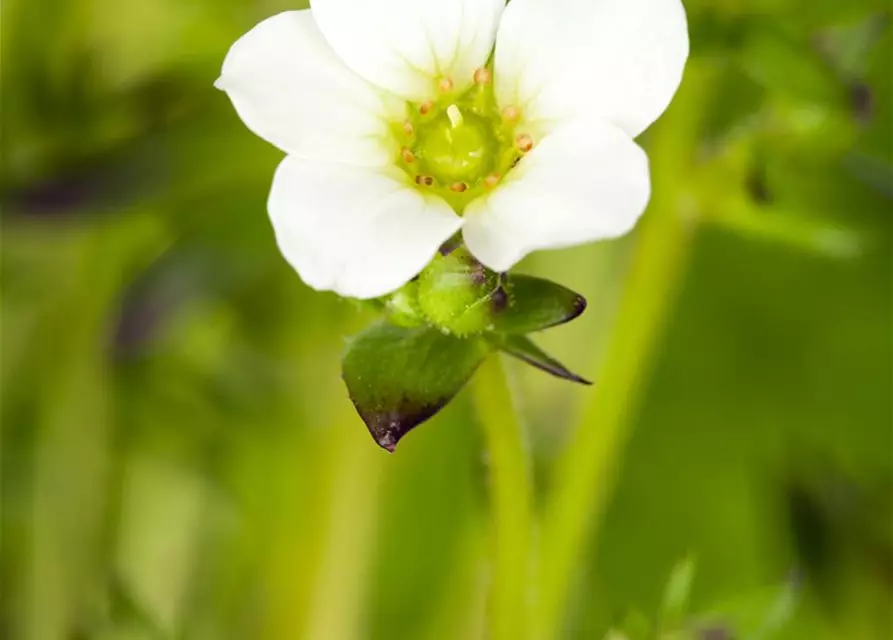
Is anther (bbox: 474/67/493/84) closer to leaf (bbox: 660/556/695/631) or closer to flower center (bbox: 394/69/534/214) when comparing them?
flower center (bbox: 394/69/534/214)

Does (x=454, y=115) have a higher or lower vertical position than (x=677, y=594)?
higher

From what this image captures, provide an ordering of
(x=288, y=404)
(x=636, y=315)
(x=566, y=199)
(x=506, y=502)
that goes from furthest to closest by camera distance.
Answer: (x=288, y=404) → (x=636, y=315) → (x=506, y=502) → (x=566, y=199)

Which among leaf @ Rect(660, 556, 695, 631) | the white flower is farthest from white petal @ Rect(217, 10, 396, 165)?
leaf @ Rect(660, 556, 695, 631)

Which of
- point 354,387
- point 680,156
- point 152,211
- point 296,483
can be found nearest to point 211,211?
point 152,211

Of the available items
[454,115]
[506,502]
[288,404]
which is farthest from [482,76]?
[288,404]

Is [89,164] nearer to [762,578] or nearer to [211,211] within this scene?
[211,211]

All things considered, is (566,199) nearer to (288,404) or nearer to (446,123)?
(446,123)
